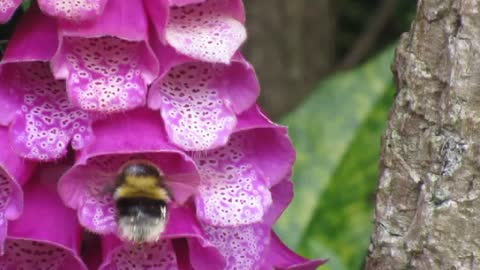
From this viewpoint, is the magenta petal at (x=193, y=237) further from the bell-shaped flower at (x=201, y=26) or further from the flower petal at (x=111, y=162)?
the bell-shaped flower at (x=201, y=26)

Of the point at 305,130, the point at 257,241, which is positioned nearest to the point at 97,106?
the point at 257,241

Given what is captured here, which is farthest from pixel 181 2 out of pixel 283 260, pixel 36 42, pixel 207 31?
pixel 283 260

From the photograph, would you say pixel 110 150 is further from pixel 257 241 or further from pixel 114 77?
pixel 257 241

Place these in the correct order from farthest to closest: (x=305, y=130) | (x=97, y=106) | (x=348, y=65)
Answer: (x=348, y=65), (x=305, y=130), (x=97, y=106)

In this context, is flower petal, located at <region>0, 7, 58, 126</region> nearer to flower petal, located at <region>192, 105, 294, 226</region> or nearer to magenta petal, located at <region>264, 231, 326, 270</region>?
flower petal, located at <region>192, 105, 294, 226</region>

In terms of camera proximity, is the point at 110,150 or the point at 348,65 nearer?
the point at 110,150

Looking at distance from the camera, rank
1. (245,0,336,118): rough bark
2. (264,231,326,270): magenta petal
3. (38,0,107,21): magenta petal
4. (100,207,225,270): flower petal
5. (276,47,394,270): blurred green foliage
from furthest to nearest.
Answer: (245,0,336,118): rough bark < (276,47,394,270): blurred green foliage < (264,231,326,270): magenta petal < (100,207,225,270): flower petal < (38,0,107,21): magenta petal

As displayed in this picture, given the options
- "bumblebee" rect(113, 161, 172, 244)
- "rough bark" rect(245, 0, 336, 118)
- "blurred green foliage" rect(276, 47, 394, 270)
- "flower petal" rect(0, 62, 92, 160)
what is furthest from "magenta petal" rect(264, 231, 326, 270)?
"rough bark" rect(245, 0, 336, 118)

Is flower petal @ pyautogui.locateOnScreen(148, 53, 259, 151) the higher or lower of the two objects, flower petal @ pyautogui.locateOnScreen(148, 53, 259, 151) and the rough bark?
the higher
